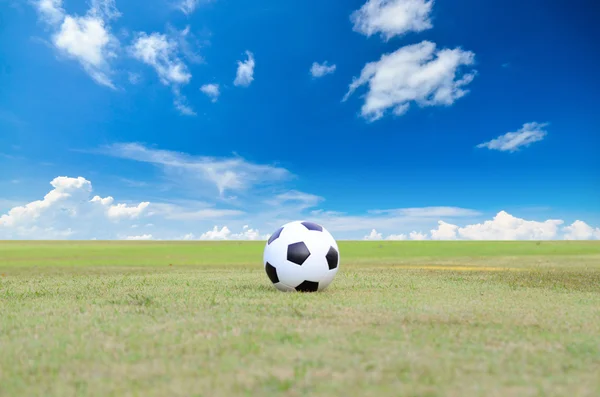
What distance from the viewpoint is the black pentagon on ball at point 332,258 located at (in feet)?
39.0

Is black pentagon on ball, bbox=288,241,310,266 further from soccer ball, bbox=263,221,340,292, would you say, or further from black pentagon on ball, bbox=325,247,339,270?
black pentagon on ball, bbox=325,247,339,270

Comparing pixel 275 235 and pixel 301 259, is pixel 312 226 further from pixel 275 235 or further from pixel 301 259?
pixel 301 259

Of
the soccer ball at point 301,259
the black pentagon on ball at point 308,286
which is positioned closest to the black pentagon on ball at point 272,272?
the soccer ball at point 301,259

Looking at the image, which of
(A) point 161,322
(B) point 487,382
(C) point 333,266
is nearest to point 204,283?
(C) point 333,266

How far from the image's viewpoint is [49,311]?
30.6 ft

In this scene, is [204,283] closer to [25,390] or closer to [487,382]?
[25,390]

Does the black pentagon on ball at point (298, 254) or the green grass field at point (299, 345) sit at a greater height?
the black pentagon on ball at point (298, 254)

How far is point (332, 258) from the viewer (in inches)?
472

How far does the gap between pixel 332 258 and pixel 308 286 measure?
92 cm

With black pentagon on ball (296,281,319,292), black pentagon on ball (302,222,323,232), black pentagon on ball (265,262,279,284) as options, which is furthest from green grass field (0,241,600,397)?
black pentagon on ball (302,222,323,232)

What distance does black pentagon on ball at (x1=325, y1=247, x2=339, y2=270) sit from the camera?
11.9m

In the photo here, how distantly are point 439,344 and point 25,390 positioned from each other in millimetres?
4913

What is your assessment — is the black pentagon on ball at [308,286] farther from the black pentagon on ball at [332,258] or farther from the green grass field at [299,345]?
the black pentagon on ball at [332,258]

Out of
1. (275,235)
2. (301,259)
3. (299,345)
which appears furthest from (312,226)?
(299,345)
